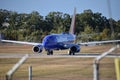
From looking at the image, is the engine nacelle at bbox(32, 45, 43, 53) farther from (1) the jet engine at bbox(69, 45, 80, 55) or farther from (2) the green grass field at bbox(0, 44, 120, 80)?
(2) the green grass field at bbox(0, 44, 120, 80)

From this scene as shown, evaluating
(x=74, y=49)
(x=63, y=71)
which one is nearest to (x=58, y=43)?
(x=74, y=49)

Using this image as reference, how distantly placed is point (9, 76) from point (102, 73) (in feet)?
35.3

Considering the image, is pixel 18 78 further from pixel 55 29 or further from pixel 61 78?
pixel 55 29

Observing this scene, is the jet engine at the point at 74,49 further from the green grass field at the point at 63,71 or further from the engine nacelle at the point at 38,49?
the green grass field at the point at 63,71

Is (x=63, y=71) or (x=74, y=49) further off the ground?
(x=74, y=49)

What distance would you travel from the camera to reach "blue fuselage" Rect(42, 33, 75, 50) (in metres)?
37.9

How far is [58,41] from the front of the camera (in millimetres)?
38594

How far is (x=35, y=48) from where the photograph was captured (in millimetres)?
39875

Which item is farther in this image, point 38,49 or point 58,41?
point 38,49

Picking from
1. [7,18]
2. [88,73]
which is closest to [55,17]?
[7,18]

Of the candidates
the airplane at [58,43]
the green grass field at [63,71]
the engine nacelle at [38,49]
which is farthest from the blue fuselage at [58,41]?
the green grass field at [63,71]

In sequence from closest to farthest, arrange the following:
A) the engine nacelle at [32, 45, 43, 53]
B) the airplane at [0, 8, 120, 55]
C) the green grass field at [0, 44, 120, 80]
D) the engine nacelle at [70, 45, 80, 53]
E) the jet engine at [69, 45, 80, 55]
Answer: the green grass field at [0, 44, 120, 80] → the airplane at [0, 8, 120, 55] → the jet engine at [69, 45, 80, 55] → the engine nacelle at [70, 45, 80, 53] → the engine nacelle at [32, 45, 43, 53]

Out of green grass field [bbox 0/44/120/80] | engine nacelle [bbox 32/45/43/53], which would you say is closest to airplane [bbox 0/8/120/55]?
engine nacelle [bbox 32/45/43/53]

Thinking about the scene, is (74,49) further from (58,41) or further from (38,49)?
(38,49)
